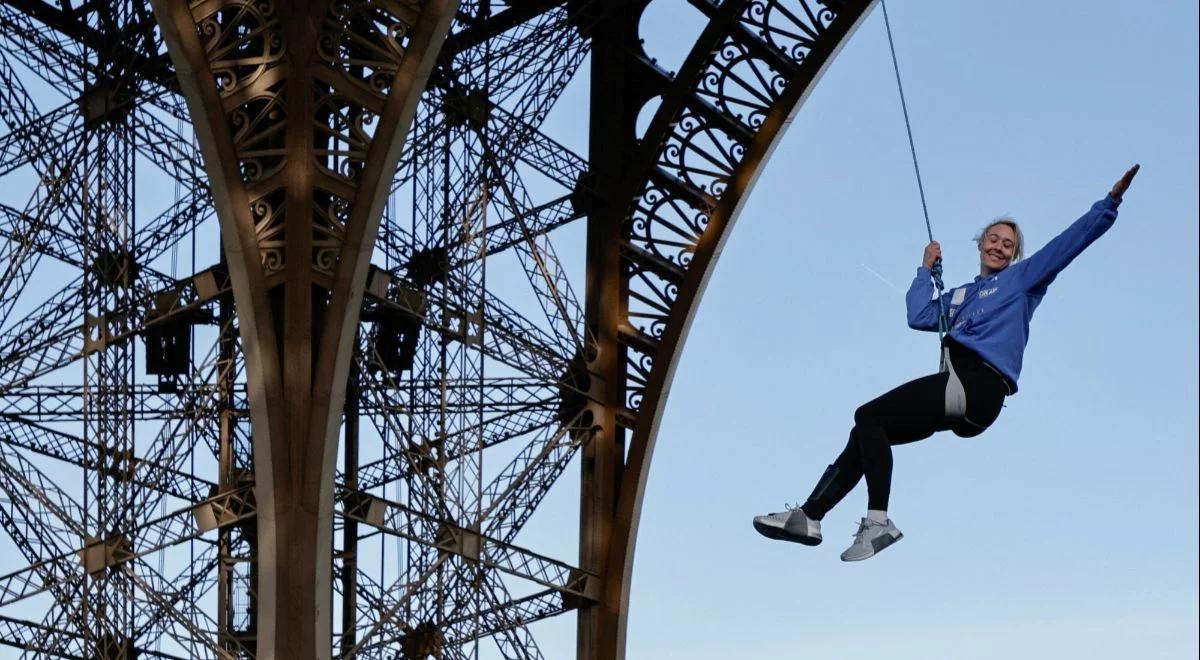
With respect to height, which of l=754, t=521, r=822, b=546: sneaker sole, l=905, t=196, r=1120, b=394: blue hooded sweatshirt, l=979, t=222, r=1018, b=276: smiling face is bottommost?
l=754, t=521, r=822, b=546: sneaker sole

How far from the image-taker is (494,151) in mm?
29656

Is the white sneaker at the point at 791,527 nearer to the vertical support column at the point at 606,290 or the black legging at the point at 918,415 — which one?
the black legging at the point at 918,415

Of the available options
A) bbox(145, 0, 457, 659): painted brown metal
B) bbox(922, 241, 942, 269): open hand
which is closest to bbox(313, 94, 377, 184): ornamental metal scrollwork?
bbox(145, 0, 457, 659): painted brown metal

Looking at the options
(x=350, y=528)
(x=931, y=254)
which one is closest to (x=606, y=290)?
(x=350, y=528)

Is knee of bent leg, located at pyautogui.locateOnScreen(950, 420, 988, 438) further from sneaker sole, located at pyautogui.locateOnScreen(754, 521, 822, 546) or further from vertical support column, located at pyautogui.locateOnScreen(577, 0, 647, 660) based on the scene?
vertical support column, located at pyautogui.locateOnScreen(577, 0, 647, 660)

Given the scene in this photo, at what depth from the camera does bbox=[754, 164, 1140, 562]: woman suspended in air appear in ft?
55.0

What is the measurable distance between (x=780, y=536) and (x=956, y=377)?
124 centimetres

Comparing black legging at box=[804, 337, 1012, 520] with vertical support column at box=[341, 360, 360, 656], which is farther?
vertical support column at box=[341, 360, 360, 656]

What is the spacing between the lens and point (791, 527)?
16.9 m

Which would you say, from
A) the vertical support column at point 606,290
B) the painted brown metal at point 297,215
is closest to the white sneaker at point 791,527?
the painted brown metal at point 297,215

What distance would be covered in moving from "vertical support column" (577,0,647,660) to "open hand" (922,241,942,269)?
12998 millimetres

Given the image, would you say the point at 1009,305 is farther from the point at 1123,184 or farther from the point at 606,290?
the point at 606,290

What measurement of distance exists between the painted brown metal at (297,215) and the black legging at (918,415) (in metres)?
8.10

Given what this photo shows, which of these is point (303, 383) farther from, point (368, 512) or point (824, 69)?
point (824, 69)
